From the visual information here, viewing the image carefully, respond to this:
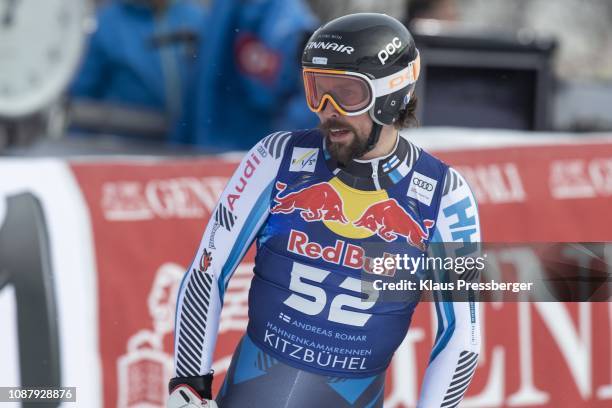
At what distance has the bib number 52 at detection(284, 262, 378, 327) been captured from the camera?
3383 mm

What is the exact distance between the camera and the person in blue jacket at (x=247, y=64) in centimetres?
739

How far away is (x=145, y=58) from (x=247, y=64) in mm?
655

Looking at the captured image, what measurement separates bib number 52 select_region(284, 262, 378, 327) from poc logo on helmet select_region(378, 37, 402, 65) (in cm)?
63

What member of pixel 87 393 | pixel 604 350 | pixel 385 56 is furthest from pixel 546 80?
pixel 385 56

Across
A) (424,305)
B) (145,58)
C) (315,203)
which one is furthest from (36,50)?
(315,203)

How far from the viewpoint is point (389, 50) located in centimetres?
333

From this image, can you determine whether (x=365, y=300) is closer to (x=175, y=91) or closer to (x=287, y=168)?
(x=287, y=168)

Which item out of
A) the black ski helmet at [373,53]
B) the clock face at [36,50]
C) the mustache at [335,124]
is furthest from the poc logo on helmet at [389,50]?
the clock face at [36,50]

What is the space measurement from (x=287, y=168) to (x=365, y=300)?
45 cm

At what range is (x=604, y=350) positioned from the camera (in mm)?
6156

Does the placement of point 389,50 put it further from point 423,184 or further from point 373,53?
point 423,184

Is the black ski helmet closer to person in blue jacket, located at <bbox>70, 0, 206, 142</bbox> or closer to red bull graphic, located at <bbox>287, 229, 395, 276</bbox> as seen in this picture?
red bull graphic, located at <bbox>287, 229, 395, 276</bbox>

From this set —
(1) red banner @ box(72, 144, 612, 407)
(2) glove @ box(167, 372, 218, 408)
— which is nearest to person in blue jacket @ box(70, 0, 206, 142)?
(1) red banner @ box(72, 144, 612, 407)

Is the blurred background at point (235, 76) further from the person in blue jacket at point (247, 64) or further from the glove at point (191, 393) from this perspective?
the glove at point (191, 393)
